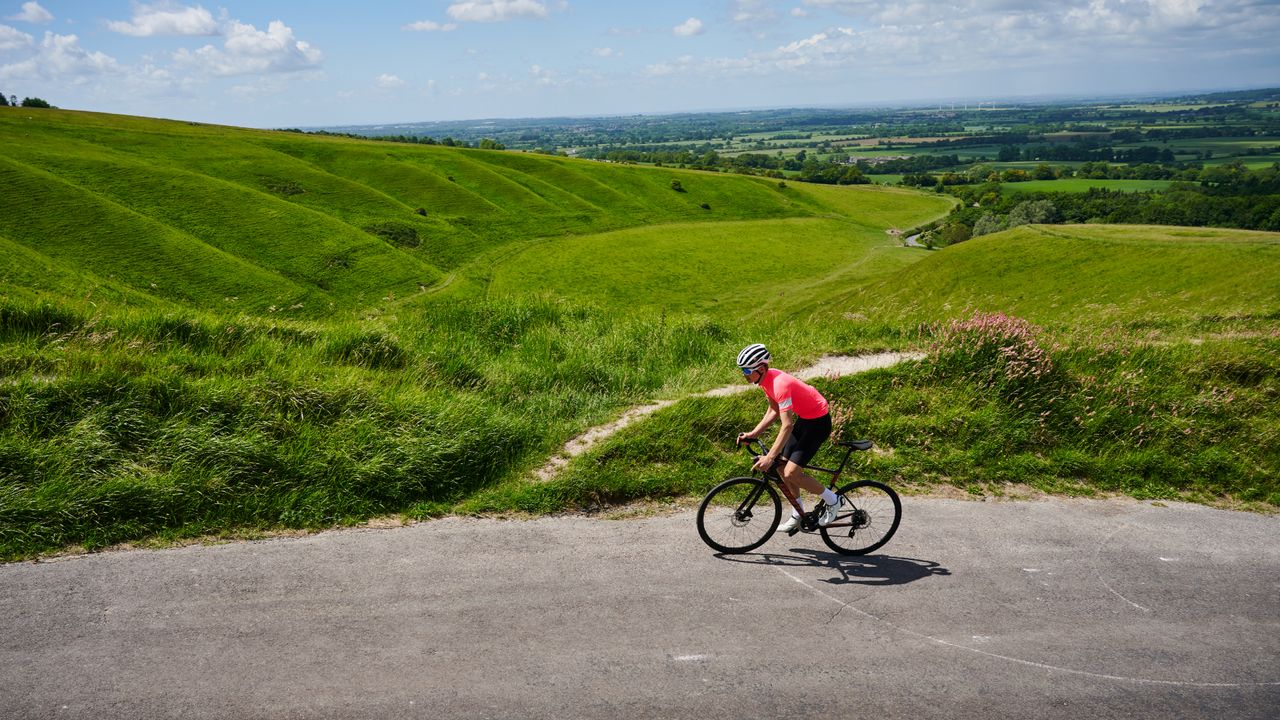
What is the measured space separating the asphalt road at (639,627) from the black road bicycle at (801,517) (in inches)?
8.6

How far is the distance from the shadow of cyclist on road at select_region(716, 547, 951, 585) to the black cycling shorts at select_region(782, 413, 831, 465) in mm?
1120

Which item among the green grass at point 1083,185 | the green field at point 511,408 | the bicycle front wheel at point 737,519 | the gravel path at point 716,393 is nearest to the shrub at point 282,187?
the green field at point 511,408

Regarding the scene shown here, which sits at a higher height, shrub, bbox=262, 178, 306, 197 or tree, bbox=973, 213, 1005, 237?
shrub, bbox=262, 178, 306, 197

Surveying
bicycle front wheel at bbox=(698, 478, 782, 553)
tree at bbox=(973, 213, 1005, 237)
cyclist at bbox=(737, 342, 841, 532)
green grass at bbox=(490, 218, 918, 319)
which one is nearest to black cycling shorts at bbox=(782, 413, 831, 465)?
cyclist at bbox=(737, 342, 841, 532)

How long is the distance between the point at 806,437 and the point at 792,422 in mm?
386

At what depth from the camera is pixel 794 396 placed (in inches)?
299

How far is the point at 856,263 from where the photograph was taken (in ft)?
323

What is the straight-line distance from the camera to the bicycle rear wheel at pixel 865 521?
26.6 feet

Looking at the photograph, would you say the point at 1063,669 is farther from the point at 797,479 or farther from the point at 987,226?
the point at 987,226

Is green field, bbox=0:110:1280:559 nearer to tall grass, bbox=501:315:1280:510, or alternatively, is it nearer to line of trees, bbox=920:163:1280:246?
tall grass, bbox=501:315:1280:510

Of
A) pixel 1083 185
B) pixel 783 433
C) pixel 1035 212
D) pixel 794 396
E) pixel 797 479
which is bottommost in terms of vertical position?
pixel 1035 212

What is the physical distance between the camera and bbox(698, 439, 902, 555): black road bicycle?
8.03 meters

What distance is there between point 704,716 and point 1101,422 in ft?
28.3

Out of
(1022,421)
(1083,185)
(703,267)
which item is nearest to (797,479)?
(1022,421)
